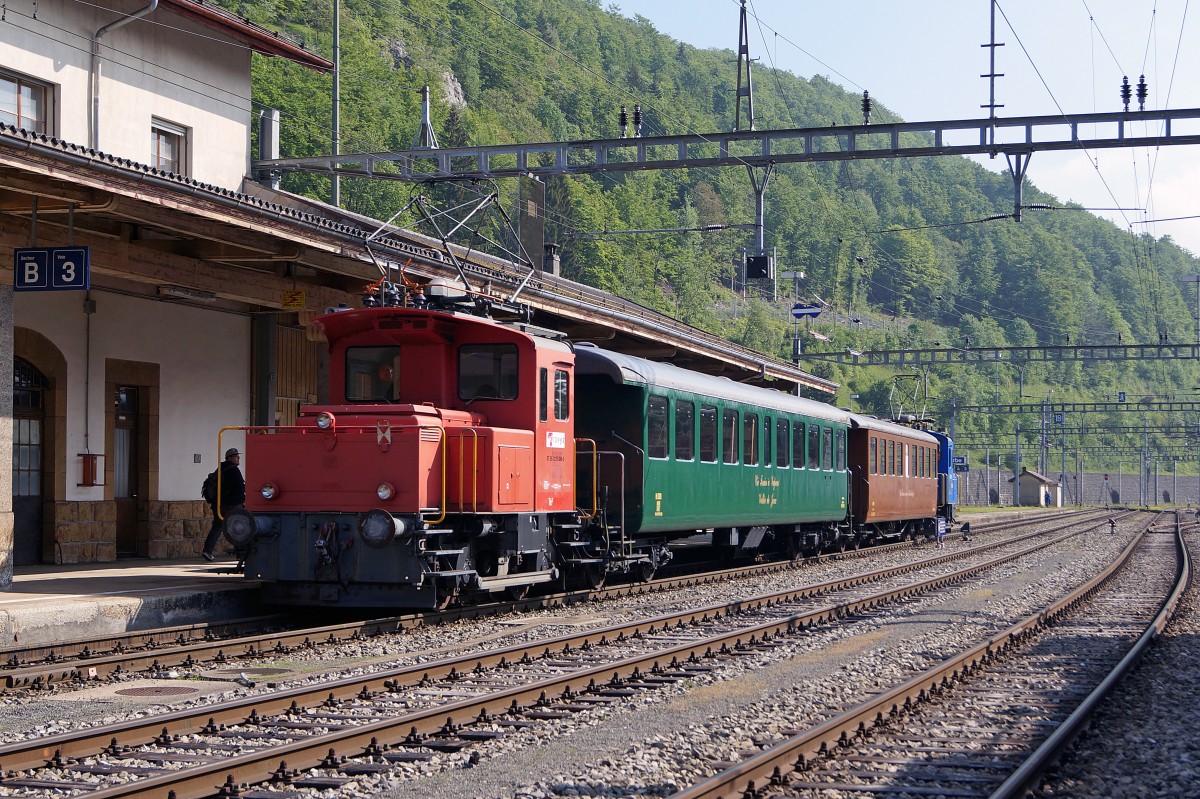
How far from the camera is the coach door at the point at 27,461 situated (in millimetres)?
17312

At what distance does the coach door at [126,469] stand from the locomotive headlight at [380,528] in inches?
306

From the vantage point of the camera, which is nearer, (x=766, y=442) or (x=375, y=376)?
(x=375, y=376)

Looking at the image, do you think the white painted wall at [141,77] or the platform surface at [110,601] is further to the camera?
the white painted wall at [141,77]

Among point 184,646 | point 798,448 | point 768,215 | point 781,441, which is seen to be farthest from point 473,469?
point 768,215

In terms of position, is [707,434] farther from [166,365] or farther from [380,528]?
[166,365]

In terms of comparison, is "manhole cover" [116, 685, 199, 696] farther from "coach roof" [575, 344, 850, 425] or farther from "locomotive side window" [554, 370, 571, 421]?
"coach roof" [575, 344, 850, 425]

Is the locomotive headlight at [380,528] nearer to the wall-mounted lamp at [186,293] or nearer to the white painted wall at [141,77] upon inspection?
the wall-mounted lamp at [186,293]

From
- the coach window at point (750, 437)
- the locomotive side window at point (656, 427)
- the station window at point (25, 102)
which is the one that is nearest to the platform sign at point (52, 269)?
the station window at point (25, 102)

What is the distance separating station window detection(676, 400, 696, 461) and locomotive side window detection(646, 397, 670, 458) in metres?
0.50

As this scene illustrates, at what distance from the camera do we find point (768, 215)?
105875 mm

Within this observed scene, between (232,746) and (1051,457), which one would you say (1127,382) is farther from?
(232,746)

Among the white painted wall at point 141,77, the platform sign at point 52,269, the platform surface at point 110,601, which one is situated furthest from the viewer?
the white painted wall at point 141,77

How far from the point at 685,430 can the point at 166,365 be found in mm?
7988

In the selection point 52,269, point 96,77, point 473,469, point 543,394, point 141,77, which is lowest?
point 473,469
